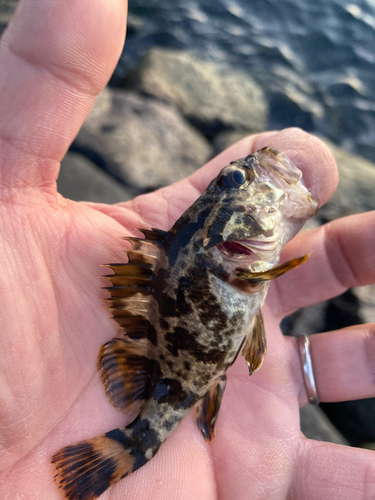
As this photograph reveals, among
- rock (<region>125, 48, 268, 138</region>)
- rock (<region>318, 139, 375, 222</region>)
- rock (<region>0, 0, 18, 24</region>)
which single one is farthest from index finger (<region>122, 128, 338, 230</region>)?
rock (<region>0, 0, 18, 24</region>)

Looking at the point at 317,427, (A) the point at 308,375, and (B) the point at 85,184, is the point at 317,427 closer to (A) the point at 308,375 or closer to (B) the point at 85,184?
(A) the point at 308,375

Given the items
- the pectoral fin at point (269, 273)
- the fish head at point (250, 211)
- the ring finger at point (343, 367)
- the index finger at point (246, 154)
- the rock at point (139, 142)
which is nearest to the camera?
the pectoral fin at point (269, 273)

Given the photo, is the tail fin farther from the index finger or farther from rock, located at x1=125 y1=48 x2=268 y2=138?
rock, located at x1=125 y1=48 x2=268 y2=138

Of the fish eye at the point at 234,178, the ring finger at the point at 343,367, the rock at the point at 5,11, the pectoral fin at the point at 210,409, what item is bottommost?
the rock at the point at 5,11

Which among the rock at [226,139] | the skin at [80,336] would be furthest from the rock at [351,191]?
the skin at [80,336]

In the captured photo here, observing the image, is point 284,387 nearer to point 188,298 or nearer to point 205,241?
point 188,298

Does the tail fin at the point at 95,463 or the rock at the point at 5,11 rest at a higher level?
the tail fin at the point at 95,463

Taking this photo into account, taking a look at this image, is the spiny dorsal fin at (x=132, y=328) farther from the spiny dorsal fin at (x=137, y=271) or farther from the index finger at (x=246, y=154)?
the index finger at (x=246, y=154)
